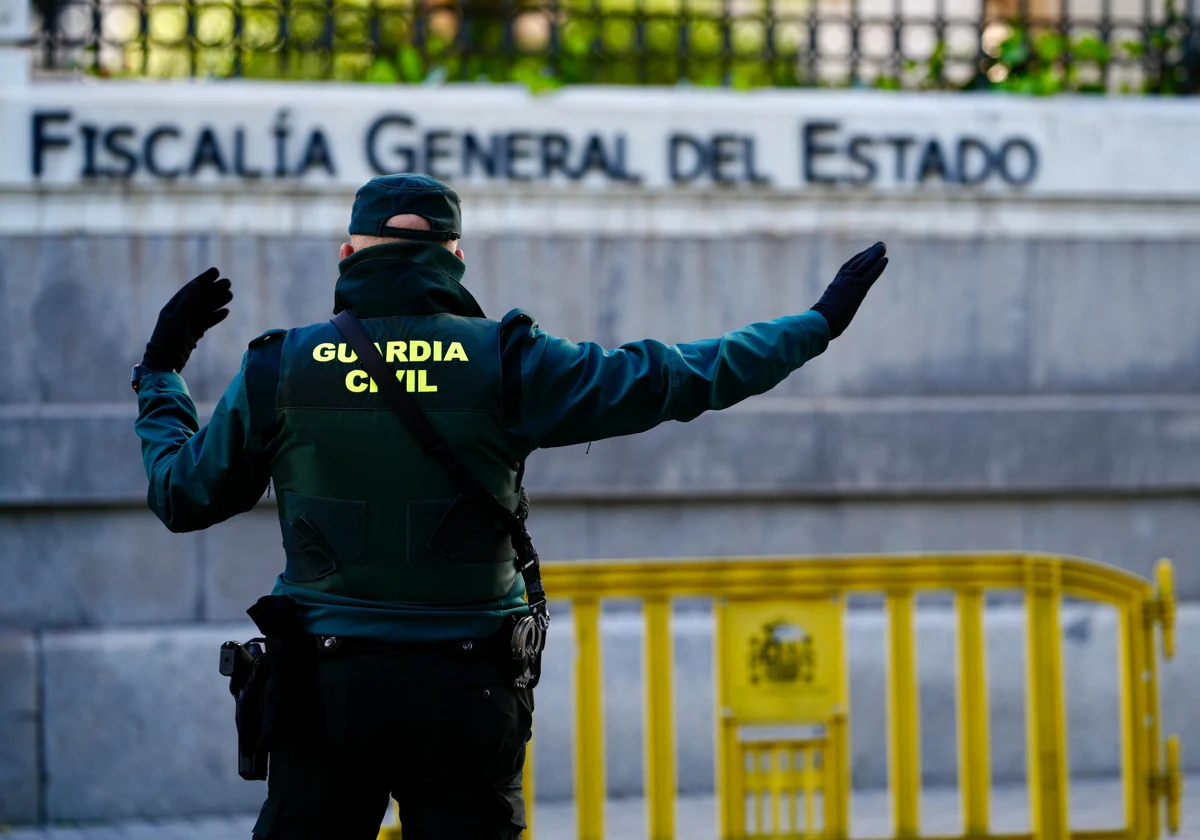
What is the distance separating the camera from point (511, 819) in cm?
316

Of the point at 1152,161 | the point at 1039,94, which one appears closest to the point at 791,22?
the point at 1039,94

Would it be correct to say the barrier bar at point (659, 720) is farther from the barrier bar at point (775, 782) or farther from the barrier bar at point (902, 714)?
the barrier bar at point (902, 714)

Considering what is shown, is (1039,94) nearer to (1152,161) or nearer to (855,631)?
(1152,161)

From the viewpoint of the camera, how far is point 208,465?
3.26m

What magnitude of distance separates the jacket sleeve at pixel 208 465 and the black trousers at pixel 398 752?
43cm

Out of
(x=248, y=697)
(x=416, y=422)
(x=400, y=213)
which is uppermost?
(x=400, y=213)

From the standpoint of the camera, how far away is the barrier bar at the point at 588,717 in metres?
5.09

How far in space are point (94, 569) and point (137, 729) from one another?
0.73 m

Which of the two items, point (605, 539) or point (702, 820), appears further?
point (605, 539)

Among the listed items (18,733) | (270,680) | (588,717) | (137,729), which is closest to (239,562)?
(137,729)

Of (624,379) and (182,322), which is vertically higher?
(182,322)

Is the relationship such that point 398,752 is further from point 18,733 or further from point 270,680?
point 18,733

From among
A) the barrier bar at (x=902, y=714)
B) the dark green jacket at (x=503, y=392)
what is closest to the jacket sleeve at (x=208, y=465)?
the dark green jacket at (x=503, y=392)

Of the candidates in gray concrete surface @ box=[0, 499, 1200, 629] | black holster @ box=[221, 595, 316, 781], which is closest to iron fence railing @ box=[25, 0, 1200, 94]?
gray concrete surface @ box=[0, 499, 1200, 629]
